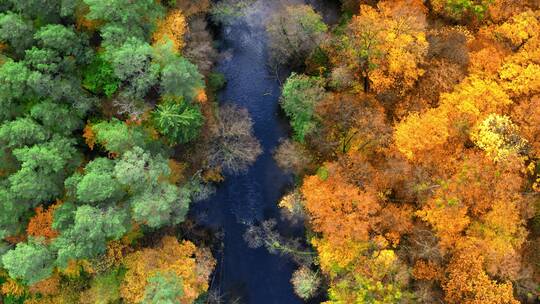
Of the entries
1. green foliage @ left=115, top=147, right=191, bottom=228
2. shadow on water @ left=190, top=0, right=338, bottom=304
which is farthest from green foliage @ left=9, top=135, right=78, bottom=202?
shadow on water @ left=190, top=0, right=338, bottom=304

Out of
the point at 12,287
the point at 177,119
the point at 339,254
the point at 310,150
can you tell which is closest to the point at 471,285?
the point at 339,254

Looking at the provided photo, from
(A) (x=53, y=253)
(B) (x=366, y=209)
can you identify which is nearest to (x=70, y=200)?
(A) (x=53, y=253)

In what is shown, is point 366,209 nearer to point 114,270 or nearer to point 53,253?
point 114,270

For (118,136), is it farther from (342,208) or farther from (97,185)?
(342,208)

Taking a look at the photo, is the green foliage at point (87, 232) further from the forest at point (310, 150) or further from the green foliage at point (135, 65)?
the green foliage at point (135, 65)

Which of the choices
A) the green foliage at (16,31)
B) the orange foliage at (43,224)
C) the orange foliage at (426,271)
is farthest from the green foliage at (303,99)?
the green foliage at (16,31)

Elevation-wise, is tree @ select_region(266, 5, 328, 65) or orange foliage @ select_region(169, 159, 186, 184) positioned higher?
tree @ select_region(266, 5, 328, 65)

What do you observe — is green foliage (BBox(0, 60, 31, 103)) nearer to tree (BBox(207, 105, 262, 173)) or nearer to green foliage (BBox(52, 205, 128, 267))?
green foliage (BBox(52, 205, 128, 267))
